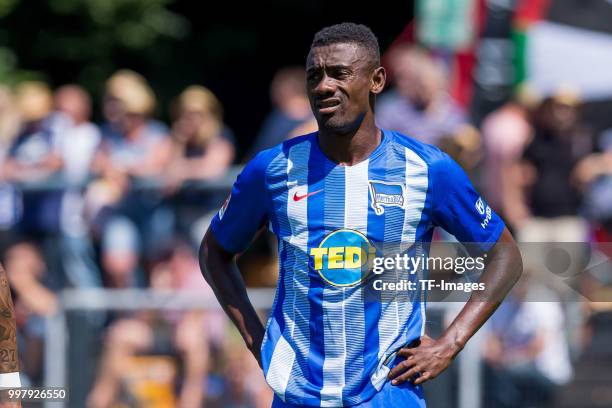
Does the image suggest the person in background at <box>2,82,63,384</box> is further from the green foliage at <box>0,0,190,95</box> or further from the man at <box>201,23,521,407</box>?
the green foliage at <box>0,0,190,95</box>

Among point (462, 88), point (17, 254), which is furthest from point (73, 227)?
point (462, 88)

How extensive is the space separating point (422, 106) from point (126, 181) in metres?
2.70

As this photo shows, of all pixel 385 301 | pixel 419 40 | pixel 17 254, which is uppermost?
pixel 419 40

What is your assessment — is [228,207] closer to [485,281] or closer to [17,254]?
[485,281]

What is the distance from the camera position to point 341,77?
5.66m

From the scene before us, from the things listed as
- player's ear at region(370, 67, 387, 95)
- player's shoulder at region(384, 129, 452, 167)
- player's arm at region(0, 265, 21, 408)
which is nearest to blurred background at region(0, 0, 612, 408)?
player's shoulder at region(384, 129, 452, 167)

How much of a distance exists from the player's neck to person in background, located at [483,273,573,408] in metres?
3.76

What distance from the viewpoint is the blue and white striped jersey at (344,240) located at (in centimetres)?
568

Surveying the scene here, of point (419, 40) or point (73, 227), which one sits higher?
point (419, 40)

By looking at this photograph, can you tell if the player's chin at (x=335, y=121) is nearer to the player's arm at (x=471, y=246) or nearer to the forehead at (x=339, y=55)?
the forehead at (x=339, y=55)

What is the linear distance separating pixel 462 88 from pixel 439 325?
539 cm

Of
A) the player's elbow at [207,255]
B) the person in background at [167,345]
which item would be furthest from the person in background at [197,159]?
the player's elbow at [207,255]

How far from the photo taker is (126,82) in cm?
1191

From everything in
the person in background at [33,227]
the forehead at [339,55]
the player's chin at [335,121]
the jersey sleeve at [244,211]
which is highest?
the forehead at [339,55]
